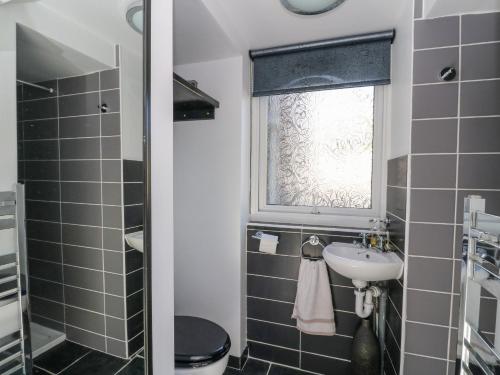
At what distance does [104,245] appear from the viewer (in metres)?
0.71

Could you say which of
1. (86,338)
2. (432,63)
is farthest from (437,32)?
(86,338)

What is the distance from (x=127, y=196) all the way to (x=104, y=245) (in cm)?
15

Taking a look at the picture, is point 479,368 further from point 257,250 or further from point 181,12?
point 181,12

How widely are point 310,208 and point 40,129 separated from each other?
5.63ft

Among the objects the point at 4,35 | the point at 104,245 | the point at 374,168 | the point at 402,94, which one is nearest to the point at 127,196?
the point at 104,245

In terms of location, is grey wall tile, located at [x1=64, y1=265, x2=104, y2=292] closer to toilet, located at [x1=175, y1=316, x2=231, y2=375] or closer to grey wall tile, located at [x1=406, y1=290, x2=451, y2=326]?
toilet, located at [x1=175, y1=316, x2=231, y2=375]

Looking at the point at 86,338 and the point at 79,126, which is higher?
the point at 79,126

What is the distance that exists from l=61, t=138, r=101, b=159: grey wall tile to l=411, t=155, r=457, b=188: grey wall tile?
1.39 metres

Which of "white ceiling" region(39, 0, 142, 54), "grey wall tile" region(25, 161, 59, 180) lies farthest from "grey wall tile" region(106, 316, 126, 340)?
"white ceiling" region(39, 0, 142, 54)

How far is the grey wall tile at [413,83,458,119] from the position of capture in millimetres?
1220

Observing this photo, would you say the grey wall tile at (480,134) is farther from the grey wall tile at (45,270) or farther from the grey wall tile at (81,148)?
the grey wall tile at (45,270)

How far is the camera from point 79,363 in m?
0.65

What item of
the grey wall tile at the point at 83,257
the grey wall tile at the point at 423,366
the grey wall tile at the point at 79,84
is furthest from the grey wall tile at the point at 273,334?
the grey wall tile at the point at 79,84

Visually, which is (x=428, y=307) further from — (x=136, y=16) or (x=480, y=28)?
(x=136, y=16)
